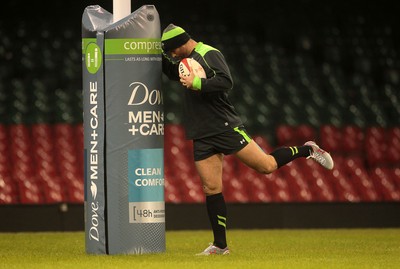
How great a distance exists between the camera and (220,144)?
7.34 meters

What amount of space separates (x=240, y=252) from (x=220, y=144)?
991 mm

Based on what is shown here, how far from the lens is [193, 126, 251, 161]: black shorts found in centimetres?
734

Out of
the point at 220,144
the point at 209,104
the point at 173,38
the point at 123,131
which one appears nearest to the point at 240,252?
the point at 220,144

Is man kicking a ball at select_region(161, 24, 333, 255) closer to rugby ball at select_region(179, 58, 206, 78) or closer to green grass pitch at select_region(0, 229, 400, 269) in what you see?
rugby ball at select_region(179, 58, 206, 78)

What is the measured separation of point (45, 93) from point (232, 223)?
4319mm

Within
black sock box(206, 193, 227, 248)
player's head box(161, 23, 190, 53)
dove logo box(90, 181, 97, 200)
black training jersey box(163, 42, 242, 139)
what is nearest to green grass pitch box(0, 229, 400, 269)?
black sock box(206, 193, 227, 248)

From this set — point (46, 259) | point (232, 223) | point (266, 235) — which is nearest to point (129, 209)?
point (46, 259)

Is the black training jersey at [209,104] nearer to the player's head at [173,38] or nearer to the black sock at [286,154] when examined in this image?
the player's head at [173,38]

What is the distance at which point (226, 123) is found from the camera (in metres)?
7.35

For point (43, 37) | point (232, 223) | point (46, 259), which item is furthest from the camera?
point (43, 37)

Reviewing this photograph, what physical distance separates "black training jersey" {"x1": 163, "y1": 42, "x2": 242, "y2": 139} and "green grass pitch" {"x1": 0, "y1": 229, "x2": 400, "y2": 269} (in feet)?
3.10

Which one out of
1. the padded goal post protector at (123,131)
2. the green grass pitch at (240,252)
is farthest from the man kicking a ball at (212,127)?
the green grass pitch at (240,252)

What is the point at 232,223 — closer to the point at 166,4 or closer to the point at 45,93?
the point at 45,93

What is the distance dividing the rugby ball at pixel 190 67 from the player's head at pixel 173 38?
16 centimetres
